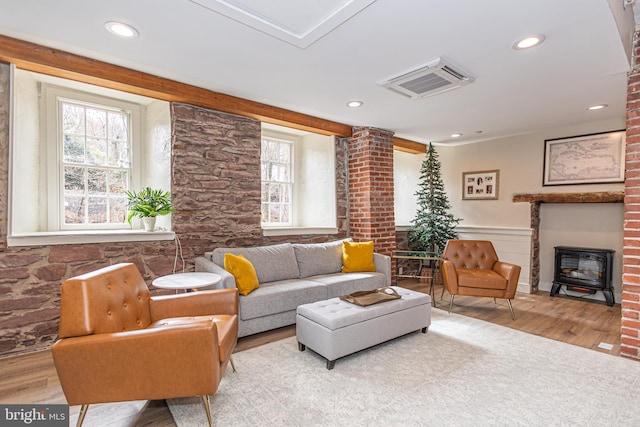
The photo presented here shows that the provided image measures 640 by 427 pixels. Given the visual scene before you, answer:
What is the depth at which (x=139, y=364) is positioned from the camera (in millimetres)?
1592

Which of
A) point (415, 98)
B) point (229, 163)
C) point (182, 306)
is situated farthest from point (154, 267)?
point (415, 98)

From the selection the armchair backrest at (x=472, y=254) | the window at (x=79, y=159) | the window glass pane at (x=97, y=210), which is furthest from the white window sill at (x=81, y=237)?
Result: the armchair backrest at (x=472, y=254)

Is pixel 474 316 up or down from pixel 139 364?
down

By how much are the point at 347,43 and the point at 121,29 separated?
5.15 feet

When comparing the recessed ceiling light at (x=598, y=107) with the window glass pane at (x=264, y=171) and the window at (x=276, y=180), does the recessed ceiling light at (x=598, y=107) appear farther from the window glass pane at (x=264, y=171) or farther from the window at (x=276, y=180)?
the window glass pane at (x=264, y=171)

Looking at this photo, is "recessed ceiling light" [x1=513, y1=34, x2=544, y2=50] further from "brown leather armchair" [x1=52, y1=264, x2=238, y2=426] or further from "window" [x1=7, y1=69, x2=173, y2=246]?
"window" [x1=7, y1=69, x2=173, y2=246]

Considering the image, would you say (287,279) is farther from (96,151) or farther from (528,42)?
(528,42)

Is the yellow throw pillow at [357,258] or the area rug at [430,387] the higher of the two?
the yellow throw pillow at [357,258]

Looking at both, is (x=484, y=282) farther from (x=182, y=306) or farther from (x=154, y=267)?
(x=154, y=267)

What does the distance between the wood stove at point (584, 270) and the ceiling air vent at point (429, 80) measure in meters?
3.20

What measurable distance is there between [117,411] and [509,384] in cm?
254

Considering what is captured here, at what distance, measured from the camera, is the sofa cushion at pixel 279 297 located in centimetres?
287

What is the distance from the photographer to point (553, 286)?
4574mm

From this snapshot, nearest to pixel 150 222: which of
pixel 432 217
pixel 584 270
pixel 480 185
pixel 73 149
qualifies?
pixel 73 149
